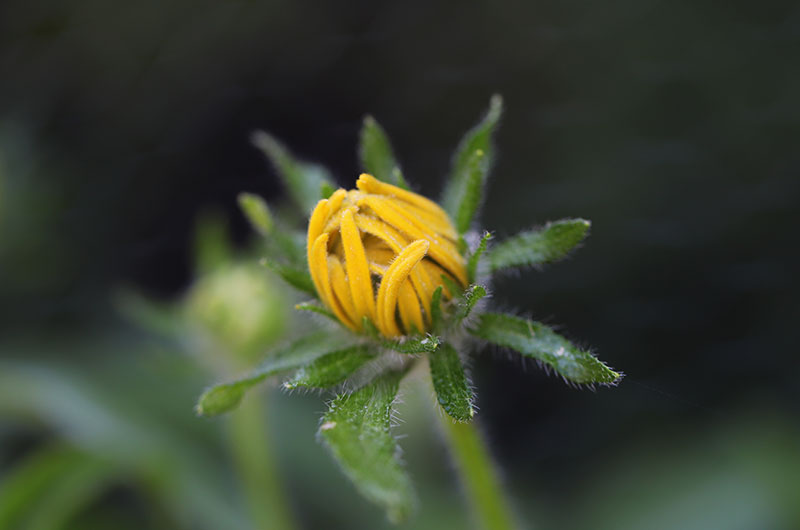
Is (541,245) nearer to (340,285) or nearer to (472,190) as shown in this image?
(472,190)

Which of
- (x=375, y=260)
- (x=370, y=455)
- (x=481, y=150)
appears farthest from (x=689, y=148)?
(x=370, y=455)

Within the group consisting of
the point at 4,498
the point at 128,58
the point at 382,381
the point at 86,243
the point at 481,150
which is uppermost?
the point at 128,58

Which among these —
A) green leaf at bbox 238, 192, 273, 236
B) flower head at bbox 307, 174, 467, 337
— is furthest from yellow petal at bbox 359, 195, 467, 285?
green leaf at bbox 238, 192, 273, 236

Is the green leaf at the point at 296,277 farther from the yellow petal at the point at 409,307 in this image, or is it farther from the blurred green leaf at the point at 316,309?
the yellow petal at the point at 409,307

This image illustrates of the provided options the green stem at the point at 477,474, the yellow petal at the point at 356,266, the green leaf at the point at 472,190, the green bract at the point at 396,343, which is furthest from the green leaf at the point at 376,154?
the green stem at the point at 477,474

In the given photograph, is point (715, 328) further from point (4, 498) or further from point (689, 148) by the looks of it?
point (4, 498)

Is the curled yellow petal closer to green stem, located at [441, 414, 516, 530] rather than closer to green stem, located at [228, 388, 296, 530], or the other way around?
green stem, located at [441, 414, 516, 530]

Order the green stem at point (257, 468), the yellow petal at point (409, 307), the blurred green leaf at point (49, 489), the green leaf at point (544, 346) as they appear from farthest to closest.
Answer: the green stem at point (257, 468), the blurred green leaf at point (49, 489), the yellow petal at point (409, 307), the green leaf at point (544, 346)

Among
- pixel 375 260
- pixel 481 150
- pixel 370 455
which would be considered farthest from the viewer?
pixel 481 150
